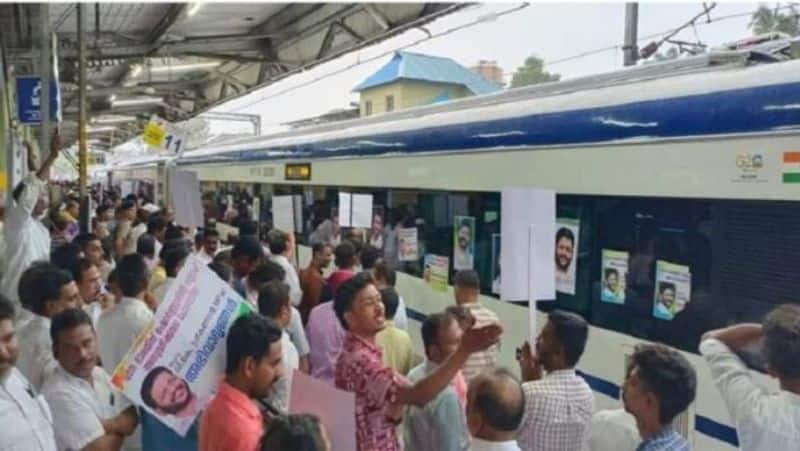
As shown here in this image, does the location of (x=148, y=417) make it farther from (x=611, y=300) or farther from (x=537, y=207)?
(x=611, y=300)

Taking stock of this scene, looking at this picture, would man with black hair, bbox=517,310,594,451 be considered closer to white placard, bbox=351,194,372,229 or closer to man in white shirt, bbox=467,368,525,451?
man in white shirt, bbox=467,368,525,451

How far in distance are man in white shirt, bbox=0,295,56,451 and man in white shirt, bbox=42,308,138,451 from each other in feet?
0.25

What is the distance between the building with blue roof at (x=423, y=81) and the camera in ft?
75.2

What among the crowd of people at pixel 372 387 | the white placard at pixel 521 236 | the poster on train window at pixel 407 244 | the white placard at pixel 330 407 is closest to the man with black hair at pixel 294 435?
the crowd of people at pixel 372 387

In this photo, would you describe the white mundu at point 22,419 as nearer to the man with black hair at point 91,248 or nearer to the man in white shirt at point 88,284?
the man in white shirt at point 88,284

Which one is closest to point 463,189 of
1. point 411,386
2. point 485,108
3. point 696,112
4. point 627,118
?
point 485,108

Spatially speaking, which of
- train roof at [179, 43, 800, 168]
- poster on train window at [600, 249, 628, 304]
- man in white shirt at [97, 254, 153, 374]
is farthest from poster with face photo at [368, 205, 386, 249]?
man in white shirt at [97, 254, 153, 374]

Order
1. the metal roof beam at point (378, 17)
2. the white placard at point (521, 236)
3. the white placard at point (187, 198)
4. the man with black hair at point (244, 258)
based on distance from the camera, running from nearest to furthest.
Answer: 1. the white placard at point (521, 236)
2. the man with black hair at point (244, 258)
3. the white placard at point (187, 198)
4. the metal roof beam at point (378, 17)

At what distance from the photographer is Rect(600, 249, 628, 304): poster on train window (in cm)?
467

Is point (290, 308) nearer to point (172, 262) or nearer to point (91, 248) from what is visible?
point (172, 262)

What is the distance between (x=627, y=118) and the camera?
15.3 feet

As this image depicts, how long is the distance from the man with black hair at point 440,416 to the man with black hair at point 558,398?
229mm

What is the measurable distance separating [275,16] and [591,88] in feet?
21.8

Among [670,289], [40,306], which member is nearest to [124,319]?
[40,306]
